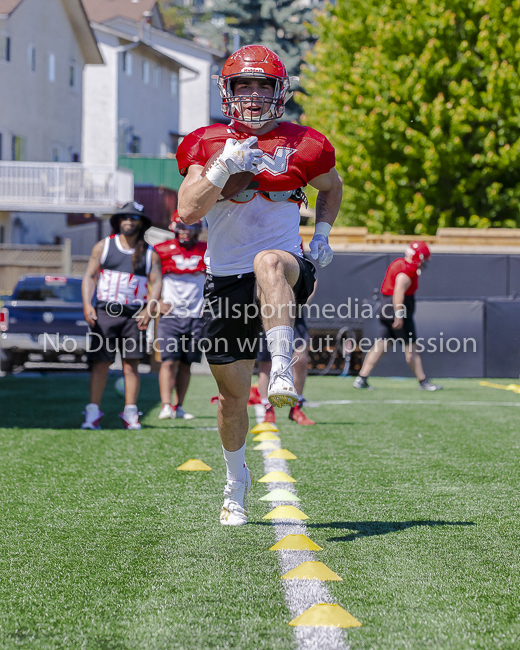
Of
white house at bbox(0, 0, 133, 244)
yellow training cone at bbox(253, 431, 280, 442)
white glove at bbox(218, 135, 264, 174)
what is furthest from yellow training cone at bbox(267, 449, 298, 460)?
white house at bbox(0, 0, 133, 244)

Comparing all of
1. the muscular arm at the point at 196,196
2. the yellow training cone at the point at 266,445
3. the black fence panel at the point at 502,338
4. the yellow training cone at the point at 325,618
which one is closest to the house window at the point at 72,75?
the black fence panel at the point at 502,338

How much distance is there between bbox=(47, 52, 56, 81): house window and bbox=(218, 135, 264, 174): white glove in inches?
1225

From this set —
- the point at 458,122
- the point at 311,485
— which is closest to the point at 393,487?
the point at 311,485

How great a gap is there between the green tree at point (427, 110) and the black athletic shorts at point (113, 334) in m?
18.5

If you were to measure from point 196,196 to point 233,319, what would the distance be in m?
0.59

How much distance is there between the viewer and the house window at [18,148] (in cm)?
3077

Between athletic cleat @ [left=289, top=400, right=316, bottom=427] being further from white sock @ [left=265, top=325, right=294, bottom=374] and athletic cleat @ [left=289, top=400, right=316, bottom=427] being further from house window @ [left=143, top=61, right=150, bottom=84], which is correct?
house window @ [left=143, top=61, right=150, bottom=84]

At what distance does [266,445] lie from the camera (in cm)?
679

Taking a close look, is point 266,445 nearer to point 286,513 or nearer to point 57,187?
point 286,513

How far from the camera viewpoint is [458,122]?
24516 mm

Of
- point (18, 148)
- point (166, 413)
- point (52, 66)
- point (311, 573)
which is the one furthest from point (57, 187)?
point (311, 573)

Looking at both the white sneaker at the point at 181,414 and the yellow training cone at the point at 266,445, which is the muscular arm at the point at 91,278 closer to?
the white sneaker at the point at 181,414

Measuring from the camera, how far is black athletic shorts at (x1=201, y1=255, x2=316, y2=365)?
402 centimetres

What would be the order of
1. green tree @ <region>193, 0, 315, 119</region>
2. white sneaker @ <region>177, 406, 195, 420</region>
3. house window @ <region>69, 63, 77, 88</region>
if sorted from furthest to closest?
green tree @ <region>193, 0, 315, 119</region>, house window @ <region>69, 63, 77, 88</region>, white sneaker @ <region>177, 406, 195, 420</region>
